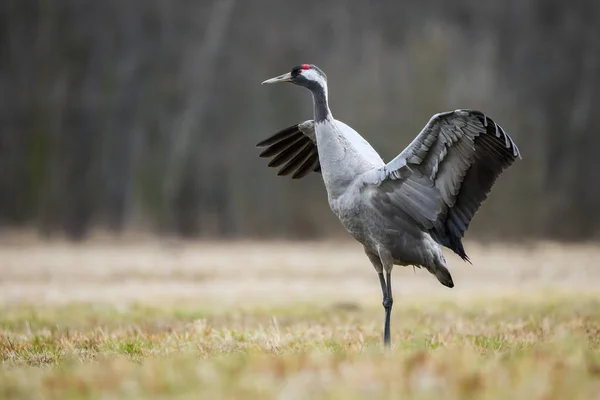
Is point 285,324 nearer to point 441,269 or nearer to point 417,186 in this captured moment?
point 441,269

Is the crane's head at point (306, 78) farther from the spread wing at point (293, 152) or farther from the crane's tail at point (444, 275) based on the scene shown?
the crane's tail at point (444, 275)

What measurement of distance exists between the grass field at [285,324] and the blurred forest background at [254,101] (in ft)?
4.57

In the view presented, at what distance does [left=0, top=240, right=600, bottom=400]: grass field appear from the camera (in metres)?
3.73

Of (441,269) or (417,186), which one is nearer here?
(417,186)

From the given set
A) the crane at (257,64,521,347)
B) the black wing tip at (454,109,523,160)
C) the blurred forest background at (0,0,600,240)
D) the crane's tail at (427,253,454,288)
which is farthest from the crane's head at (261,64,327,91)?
the blurred forest background at (0,0,600,240)

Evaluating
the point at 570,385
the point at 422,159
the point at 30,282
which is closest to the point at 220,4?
the point at 30,282

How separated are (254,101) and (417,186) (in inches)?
570

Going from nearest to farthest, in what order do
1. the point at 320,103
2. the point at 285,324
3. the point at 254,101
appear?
the point at 320,103, the point at 285,324, the point at 254,101

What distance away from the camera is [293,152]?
7.89 m

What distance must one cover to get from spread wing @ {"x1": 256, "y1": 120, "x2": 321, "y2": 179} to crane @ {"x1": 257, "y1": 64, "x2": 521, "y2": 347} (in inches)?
40.2

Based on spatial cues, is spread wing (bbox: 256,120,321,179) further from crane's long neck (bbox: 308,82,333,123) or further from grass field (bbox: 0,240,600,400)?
grass field (bbox: 0,240,600,400)

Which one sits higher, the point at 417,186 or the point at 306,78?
the point at 306,78

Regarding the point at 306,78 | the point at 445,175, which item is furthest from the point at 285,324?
the point at 445,175

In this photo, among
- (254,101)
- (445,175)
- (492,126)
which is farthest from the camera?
(254,101)
